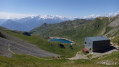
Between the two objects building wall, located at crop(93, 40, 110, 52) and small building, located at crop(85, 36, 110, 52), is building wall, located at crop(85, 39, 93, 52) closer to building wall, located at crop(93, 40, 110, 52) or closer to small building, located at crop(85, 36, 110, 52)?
small building, located at crop(85, 36, 110, 52)

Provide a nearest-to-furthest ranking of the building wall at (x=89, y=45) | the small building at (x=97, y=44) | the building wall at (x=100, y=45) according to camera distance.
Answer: the small building at (x=97, y=44) → the building wall at (x=100, y=45) → the building wall at (x=89, y=45)

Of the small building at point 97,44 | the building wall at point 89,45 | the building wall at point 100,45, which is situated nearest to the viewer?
the small building at point 97,44

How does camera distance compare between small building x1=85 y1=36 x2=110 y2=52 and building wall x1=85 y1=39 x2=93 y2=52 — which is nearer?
small building x1=85 y1=36 x2=110 y2=52

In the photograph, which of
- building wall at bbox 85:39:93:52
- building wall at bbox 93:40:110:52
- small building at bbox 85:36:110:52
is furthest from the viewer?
building wall at bbox 85:39:93:52

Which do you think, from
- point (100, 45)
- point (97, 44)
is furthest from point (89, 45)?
point (100, 45)

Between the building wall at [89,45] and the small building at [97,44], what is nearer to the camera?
the small building at [97,44]

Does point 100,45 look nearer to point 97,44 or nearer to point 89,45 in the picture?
point 97,44

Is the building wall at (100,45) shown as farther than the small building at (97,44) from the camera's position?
Yes

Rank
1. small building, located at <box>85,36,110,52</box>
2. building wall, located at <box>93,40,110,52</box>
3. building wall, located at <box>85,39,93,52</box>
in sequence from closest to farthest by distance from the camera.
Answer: small building, located at <box>85,36,110,52</box> < building wall, located at <box>93,40,110,52</box> < building wall, located at <box>85,39,93,52</box>

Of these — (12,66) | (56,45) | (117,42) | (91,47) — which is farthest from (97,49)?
(56,45)

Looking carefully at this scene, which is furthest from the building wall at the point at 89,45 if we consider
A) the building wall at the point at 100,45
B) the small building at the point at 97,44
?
the building wall at the point at 100,45

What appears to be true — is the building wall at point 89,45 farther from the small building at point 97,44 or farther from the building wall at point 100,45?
the building wall at point 100,45

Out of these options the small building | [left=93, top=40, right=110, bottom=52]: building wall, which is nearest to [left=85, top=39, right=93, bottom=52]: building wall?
the small building

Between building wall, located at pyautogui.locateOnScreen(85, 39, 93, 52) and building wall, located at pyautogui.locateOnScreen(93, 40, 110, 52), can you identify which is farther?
building wall, located at pyautogui.locateOnScreen(85, 39, 93, 52)
